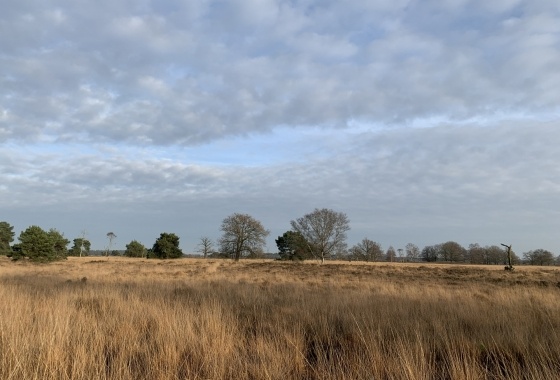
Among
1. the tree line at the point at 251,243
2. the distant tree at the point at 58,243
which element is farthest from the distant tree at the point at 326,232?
the distant tree at the point at 58,243

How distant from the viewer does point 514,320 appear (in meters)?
6.91

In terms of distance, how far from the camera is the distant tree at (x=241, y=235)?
65125 mm

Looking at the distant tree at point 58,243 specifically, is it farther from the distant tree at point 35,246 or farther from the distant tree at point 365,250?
the distant tree at point 365,250

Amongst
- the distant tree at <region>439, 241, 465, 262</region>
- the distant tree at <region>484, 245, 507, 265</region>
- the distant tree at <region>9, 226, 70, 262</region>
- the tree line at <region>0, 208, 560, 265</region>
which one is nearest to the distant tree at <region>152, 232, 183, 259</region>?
the tree line at <region>0, 208, 560, 265</region>

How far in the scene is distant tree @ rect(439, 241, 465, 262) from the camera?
9350 centimetres

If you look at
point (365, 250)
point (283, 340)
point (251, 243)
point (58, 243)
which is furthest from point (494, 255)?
point (283, 340)

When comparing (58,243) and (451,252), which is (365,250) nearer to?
(451,252)

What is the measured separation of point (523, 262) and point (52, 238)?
97.9m

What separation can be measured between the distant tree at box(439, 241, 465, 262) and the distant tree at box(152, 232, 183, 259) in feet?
210

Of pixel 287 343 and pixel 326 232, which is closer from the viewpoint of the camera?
pixel 287 343

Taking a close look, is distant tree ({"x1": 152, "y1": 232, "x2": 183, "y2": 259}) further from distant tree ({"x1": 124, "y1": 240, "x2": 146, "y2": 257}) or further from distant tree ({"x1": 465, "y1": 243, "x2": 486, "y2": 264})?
distant tree ({"x1": 465, "y1": 243, "x2": 486, "y2": 264})

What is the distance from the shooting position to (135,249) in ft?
270

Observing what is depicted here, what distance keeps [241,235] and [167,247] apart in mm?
14386

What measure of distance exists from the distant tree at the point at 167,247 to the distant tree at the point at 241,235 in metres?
10.3
